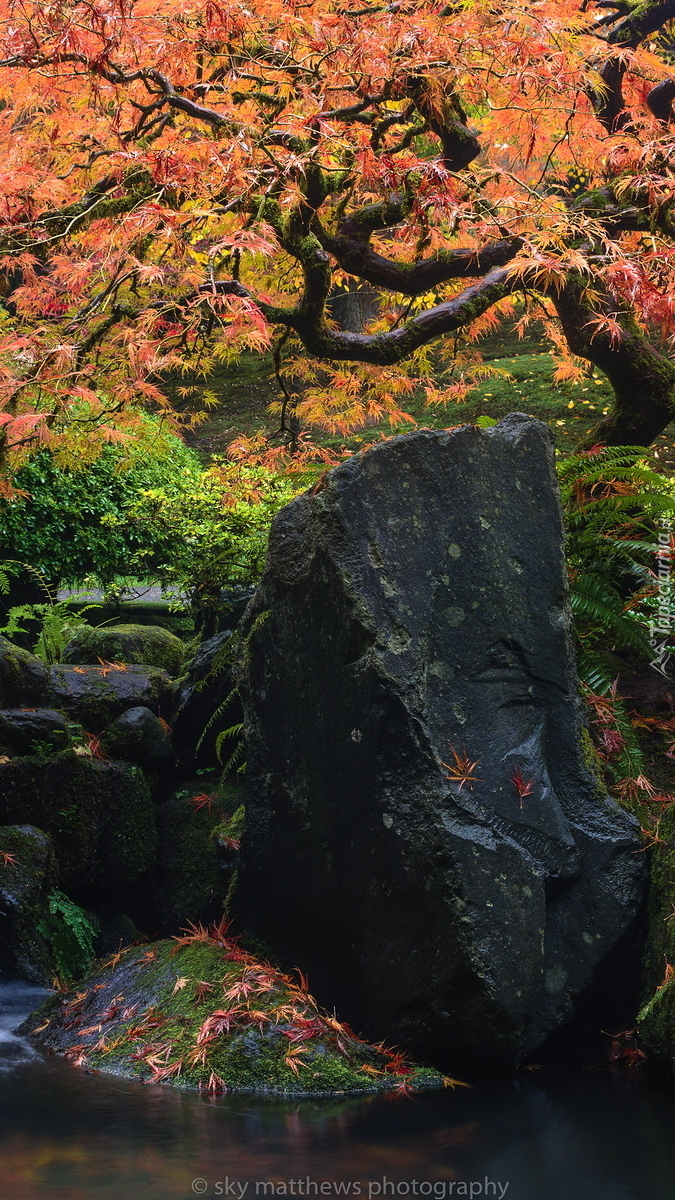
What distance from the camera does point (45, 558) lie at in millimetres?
9438

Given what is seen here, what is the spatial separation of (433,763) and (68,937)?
2.21 metres

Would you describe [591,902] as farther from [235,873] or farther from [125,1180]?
[125,1180]

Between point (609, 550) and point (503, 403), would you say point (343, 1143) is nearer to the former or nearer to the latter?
point (609, 550)

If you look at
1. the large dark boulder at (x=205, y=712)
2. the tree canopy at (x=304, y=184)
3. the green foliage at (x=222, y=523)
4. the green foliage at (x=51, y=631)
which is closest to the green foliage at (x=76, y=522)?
the green foliage at (x=222, y=523)

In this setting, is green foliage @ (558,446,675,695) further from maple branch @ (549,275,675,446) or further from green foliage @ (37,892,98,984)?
green foliage @ (37,892,98,984)

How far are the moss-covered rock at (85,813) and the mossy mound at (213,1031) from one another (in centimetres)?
78

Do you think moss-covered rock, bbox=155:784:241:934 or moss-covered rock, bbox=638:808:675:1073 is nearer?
moss-covered rock, bbox=638:808:675:1073

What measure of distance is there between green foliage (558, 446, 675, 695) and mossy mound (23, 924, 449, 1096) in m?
2.06

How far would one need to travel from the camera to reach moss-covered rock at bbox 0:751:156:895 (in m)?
4.87

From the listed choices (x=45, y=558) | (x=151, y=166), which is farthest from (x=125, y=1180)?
(x=45, y=558)

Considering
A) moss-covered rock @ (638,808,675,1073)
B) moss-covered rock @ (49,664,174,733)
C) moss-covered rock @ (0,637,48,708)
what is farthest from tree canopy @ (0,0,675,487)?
moss-covered rock @ (638,808,675,1073)

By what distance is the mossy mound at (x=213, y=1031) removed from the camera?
11.4 ft

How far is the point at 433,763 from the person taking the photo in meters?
3.59

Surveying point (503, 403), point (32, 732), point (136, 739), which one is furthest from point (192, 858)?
point (503, 403)
